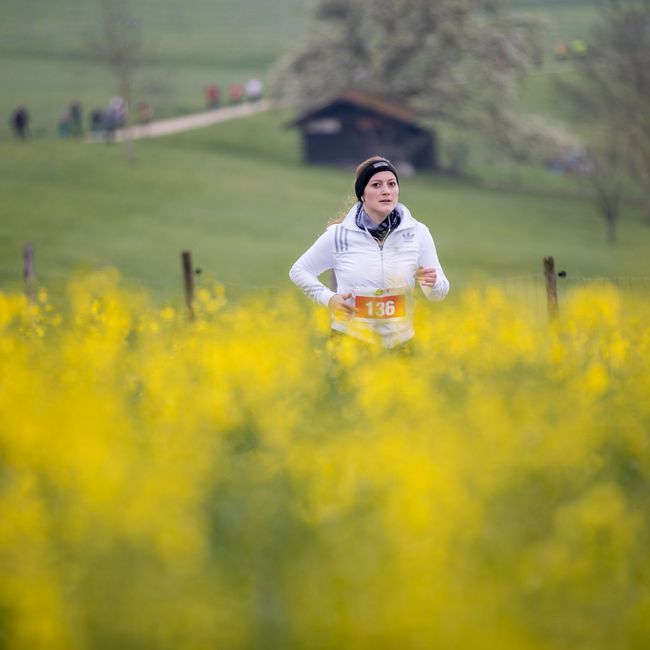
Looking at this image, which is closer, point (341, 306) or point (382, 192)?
point (382, 192)

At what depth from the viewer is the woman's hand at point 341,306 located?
702 centimetres

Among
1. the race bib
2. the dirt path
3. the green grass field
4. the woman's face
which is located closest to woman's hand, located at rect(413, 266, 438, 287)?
the race bib

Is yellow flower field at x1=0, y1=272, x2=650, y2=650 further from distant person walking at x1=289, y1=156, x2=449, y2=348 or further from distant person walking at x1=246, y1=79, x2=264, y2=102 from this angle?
distant person walking at x1=246, y1=79, x2=264, y2=102

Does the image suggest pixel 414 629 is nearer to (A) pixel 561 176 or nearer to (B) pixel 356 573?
(B) pixel 356 573

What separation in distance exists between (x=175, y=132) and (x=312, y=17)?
454 inches

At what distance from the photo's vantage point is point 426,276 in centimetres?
698

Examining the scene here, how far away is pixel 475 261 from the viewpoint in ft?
133

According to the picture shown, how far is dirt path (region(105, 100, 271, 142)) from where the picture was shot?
217ft

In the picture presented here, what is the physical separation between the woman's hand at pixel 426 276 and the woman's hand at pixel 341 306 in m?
0.47

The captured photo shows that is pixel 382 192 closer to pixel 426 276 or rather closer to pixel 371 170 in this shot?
pixel 371 170

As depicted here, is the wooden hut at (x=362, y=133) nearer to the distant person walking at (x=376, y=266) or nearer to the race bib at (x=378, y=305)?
the distant person walking at (x=376, y=266)

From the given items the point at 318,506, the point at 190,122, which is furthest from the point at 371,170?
the point at 190,122

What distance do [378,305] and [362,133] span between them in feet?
173

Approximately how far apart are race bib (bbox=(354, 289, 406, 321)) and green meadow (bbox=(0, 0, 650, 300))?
697 inches
